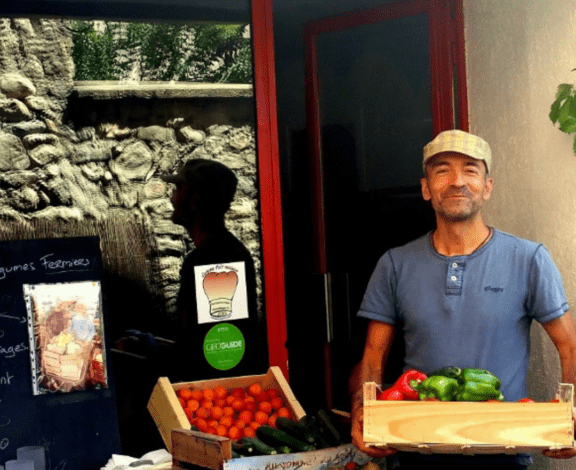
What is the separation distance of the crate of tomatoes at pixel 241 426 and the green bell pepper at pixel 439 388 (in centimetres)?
76

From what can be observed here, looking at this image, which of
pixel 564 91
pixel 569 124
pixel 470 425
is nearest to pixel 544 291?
pixel 470 425

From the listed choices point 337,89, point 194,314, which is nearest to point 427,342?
point 194,314

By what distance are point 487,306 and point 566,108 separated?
106 centimetres

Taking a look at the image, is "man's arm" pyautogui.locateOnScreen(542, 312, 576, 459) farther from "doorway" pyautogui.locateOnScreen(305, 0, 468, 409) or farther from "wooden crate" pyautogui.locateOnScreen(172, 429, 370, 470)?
"doorway" pyautogui.locateOnScreen(305, 0, 468, 409)

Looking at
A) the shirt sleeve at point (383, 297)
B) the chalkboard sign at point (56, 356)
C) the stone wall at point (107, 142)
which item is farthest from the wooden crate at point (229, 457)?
the stone wall at point (107, 142)

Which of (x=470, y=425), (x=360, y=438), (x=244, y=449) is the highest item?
(x=470, y=425)

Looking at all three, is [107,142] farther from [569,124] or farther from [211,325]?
[569,124]

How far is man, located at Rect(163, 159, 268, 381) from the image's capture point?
459 centimetres

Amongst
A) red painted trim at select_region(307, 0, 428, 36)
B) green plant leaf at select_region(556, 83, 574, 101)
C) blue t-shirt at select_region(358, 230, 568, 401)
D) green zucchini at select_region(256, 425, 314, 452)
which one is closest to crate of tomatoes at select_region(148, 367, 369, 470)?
green zucchini at select_region(256, 425, 314, 452)

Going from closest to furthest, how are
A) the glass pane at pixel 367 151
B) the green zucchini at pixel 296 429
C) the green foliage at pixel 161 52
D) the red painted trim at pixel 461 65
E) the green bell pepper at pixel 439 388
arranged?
the green bell pepper at pixel 439 388, the green zucchini at pixel 296 429, the green foliage at pixel 161 52, the red painted trim at pixel 461 65, the glass pane at pixel 367 151

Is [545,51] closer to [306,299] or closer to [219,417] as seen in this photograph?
[306,299]

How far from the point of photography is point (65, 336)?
4.05m

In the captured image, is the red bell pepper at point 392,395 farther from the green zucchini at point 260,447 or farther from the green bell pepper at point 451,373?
the green zucchini at point 260,447

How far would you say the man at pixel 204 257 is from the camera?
459cm
